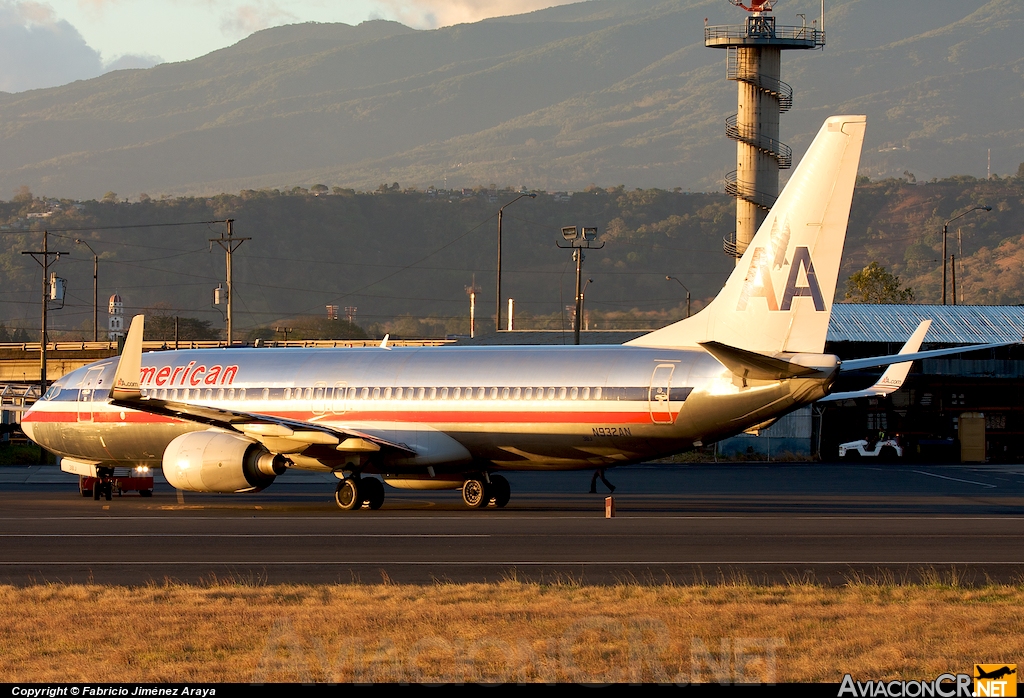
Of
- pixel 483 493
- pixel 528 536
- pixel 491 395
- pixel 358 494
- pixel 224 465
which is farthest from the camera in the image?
pixel 483 493

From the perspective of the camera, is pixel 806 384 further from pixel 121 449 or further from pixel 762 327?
pixel 121 449

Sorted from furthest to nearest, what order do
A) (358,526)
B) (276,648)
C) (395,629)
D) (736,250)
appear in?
(736,250) → (358,526) → (395,629) → (276,648)

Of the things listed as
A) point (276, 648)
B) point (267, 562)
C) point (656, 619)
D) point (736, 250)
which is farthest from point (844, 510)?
point (736, 250)

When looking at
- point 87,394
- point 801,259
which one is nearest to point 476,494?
point 801,259

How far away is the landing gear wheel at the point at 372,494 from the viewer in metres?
30.7

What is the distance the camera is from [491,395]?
98.8 feet

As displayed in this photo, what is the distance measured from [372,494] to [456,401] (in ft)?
9.46

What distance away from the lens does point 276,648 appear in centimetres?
1282

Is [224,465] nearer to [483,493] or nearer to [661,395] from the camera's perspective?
[483,493]

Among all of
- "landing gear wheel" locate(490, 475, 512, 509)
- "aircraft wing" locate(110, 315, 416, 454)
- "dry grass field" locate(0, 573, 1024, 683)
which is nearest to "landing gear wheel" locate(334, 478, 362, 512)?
"aircraft wing" locate(110, 315, 416, 454)

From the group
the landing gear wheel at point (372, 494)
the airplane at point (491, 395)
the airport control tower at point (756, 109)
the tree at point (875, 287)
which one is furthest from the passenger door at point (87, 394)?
the tree at point (875, 287)

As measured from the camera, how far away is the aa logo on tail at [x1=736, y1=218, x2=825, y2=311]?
87.1 feet

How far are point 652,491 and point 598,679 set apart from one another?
2627 cm

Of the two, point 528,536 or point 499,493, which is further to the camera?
point 499,493
